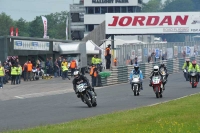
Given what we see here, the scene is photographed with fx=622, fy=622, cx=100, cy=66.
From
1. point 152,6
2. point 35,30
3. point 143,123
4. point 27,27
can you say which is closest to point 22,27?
point 27,27

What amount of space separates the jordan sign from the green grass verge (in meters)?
36.6

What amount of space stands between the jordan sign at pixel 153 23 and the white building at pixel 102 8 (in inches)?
1391

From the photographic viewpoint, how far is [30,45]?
48.1 metres

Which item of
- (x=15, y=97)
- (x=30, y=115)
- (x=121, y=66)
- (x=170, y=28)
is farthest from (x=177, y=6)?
(x=30, y=115)

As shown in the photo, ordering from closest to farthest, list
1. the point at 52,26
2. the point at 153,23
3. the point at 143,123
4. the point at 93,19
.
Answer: the point at 143,123, the point at 153,23, the point at 93,19, the point at 52,26

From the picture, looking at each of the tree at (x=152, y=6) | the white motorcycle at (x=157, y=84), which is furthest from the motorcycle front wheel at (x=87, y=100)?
the tree at (x=152, y=6)

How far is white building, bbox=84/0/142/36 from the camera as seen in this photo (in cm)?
9194

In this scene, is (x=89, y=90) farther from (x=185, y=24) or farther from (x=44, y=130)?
(x=185, y=24)

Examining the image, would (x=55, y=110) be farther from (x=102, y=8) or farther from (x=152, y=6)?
(x=152, y=6)

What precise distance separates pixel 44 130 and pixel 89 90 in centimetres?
831

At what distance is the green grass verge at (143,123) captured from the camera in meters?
12.4

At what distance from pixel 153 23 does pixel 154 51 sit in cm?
904

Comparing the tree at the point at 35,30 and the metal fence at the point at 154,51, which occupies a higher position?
the tree at the point at 35,30

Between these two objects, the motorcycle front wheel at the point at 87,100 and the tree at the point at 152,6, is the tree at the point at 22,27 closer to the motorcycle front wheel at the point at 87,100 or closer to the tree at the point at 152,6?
the tree at the point at 152,6
